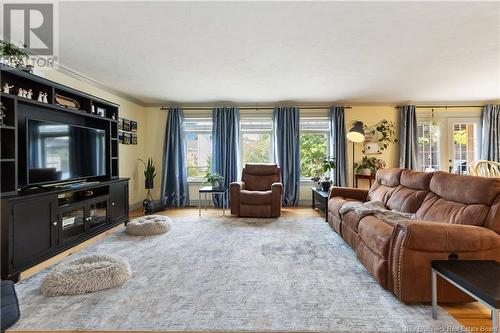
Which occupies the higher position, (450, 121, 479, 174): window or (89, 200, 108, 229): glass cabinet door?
(450, 121, 479, 174): window

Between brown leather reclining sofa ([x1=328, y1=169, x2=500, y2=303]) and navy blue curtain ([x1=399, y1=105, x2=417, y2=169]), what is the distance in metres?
3.10

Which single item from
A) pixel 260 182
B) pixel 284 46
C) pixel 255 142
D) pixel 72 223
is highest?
pixel 284 46

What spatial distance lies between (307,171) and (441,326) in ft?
14.0

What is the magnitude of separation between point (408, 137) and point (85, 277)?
6057 mm

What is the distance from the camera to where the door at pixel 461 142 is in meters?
5.65

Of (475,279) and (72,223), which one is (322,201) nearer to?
(475,279)

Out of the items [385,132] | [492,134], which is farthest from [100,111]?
[492,134]

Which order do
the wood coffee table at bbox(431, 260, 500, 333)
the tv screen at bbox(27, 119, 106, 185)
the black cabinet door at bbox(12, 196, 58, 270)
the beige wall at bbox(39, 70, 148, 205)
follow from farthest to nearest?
the beige wall at bbox(39, 70, 148, 205)
the tv screen at bbox(27, 119, 106, 185)
the black cabinet door at bbox(12, 196, 58, 270)
the wood coffee table at bbox(431, 260, 500, 333)

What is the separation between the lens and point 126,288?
2.11m

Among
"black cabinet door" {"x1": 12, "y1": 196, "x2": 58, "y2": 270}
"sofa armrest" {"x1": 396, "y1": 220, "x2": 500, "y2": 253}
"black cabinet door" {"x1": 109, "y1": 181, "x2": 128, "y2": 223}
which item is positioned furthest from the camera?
"black cabinet door" {"x1": 109, "y1": 181, "x2": 128, "y2": 223}

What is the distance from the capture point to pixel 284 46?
2.77m

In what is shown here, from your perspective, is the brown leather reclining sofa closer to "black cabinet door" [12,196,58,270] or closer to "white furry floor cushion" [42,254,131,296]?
"white furry floor cushion" [42,254,131,296]

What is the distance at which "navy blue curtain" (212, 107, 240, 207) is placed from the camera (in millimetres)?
5555

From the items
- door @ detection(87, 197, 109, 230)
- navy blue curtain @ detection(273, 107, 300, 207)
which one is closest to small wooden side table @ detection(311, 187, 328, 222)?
navy blue curtain @ detection(273, 107, 300, 207)
